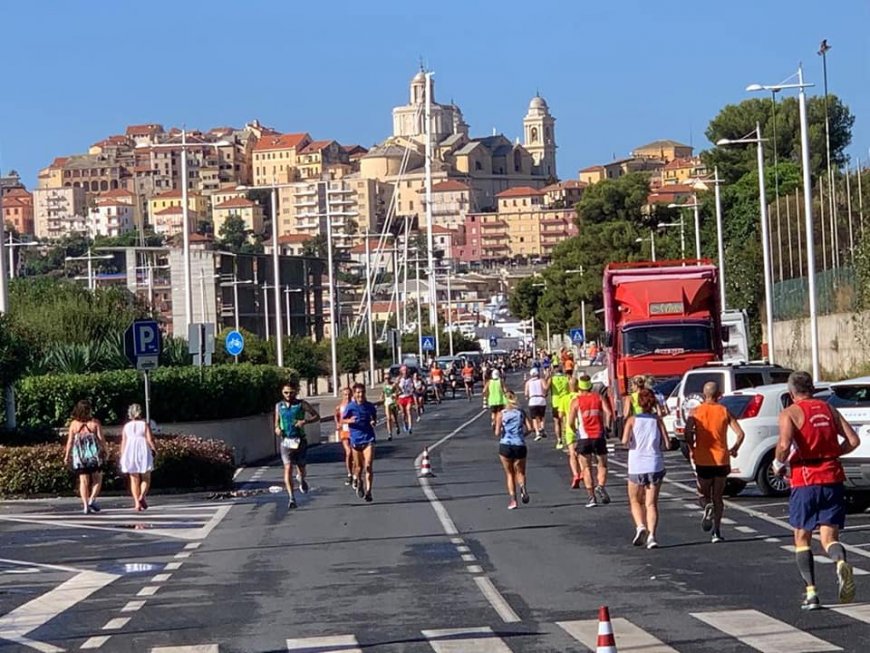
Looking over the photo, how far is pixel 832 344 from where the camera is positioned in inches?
2238

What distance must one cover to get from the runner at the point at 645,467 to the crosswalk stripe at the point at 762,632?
205 inches

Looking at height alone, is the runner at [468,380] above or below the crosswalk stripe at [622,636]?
above

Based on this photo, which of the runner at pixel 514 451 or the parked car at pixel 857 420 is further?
the runner at pixel 514 451

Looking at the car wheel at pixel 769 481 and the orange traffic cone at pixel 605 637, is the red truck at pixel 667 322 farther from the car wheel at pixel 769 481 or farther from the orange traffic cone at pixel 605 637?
the orange traffic cone at pixel 605 637

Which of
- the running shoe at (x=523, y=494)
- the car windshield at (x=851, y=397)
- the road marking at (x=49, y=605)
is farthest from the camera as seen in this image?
the running shoe at (x=523, y=494)

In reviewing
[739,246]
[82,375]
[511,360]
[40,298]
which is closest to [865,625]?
[82,375]

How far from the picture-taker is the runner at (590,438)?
24.7 meters

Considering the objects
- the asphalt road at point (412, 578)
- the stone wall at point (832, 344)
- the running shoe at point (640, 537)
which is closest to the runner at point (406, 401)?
the stone wall at point (832, 344)

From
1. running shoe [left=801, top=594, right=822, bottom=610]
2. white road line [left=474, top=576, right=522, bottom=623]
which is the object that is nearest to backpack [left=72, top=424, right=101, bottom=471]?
white road line [left=474, top=576, right=522, bottom=623]

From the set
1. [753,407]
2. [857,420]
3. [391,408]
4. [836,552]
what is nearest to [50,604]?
[836,552]

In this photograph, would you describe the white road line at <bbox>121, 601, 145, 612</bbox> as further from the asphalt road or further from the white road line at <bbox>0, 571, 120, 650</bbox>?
the white road line at <bbox>0, 571, 120, 650</bbox>

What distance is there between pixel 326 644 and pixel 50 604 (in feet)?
13.6

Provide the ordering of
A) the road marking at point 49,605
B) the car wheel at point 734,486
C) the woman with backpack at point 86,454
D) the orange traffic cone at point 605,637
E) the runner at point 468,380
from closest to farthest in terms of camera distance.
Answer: the orange traffic cone at point 605,637 < the road marking at point 49,605 < the car wheel at point 734,486 < the woman with backpack at point 86,454 < the runner at point 468,380

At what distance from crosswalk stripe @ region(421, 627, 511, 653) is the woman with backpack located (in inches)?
578
